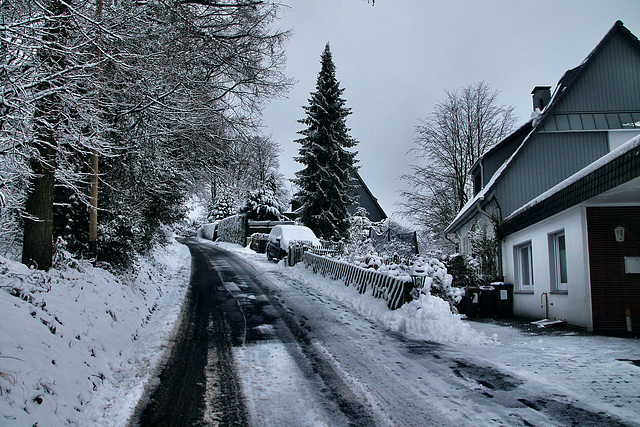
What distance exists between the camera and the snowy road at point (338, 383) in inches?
169

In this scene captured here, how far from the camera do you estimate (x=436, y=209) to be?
31594 millimetres

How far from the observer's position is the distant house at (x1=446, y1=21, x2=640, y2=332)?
357 inches

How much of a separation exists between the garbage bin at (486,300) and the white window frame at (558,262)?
1.73 meters

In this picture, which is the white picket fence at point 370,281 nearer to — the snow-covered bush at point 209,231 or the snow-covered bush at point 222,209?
the snow-covered bush at point 209,231

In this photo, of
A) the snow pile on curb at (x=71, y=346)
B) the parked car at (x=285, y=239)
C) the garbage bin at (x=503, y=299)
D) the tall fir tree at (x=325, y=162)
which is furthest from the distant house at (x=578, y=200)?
the tall fir tree at (x=325, y=162)

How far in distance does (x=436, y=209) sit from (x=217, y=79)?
2301 cm

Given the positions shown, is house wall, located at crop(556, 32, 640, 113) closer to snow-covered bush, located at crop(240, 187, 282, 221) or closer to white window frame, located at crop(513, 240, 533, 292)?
white window frame, located at crop(513, 240, 533, 292)

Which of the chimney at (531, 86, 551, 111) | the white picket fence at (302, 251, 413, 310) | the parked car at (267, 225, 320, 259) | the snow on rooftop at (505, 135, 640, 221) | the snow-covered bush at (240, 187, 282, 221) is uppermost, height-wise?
the chimney at (531, 86, 551, 111)

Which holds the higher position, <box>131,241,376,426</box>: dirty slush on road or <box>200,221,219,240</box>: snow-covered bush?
<box>200,221,219,240</box>: snow-covered bush

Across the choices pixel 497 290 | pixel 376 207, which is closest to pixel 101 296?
pixel 497 290

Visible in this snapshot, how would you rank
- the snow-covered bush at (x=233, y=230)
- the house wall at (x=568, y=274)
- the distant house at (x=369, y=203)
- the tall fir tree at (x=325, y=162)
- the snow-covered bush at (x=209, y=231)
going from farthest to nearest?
the snow-covered bush at (x=209, y=231)
the distant house at (x=369, y=203)
the snow-covered bush at (x=233, y=230)
the tall fir tree at (x=325, y=162)
the house wall at (x=568, y=274)

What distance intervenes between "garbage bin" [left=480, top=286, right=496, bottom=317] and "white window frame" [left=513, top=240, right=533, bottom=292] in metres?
1.11

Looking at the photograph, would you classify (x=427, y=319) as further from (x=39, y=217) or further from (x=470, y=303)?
(x=39, y=217)

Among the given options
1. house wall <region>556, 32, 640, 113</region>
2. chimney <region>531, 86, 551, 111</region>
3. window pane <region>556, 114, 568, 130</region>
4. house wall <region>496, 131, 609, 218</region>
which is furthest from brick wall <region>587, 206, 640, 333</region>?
chimney <region>531, 86, 551, 111</region>
